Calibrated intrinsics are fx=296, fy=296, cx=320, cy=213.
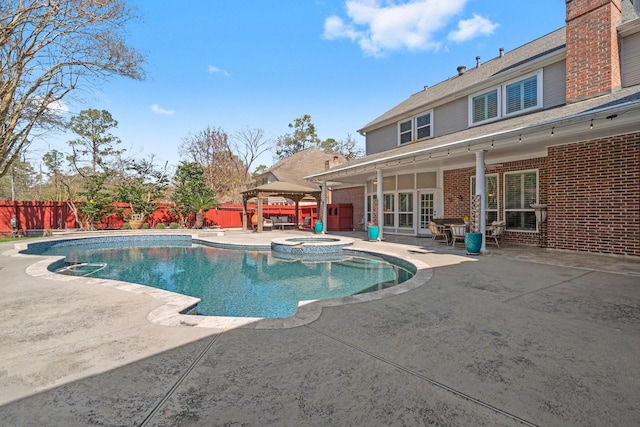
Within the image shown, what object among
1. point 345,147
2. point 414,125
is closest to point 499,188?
point 414,125

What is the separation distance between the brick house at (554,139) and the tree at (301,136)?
91.6 ft

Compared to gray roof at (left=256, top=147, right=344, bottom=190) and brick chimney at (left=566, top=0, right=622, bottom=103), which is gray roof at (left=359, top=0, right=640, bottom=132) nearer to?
brick chimney at (left=566, top=0, right=622, bottom=103)

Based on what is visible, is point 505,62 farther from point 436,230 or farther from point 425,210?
point 436,230

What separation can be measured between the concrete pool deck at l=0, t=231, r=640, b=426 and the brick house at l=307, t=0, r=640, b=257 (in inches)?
166

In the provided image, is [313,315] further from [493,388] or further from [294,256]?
[294,256]

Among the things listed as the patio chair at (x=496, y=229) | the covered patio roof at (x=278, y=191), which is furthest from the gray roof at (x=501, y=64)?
the covered patio roof at (x=278, y=191)

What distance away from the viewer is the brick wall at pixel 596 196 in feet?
22.4

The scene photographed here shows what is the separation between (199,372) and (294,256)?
7232 mm

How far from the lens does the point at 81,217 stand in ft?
53.6

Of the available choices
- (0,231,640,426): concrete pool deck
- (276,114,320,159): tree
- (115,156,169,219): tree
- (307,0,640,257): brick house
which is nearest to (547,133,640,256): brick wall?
(307,0,640,257): brick house

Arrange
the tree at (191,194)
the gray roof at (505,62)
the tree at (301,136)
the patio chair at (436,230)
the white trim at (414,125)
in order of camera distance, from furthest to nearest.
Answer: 1. the tree at (301,136)
2. the tree at (191,194)
3. the white trim at (414,125)
4. the patio chair at (436,230)
5. the gray roof at (505,62)

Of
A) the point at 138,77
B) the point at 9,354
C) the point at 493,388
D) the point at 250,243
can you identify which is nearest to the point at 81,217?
the point at 138,77

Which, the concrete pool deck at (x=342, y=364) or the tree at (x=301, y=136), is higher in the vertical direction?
the tree at (x=301, y=136)

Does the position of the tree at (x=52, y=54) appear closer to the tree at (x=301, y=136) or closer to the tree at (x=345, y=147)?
the tree at (x=345, y=147)
